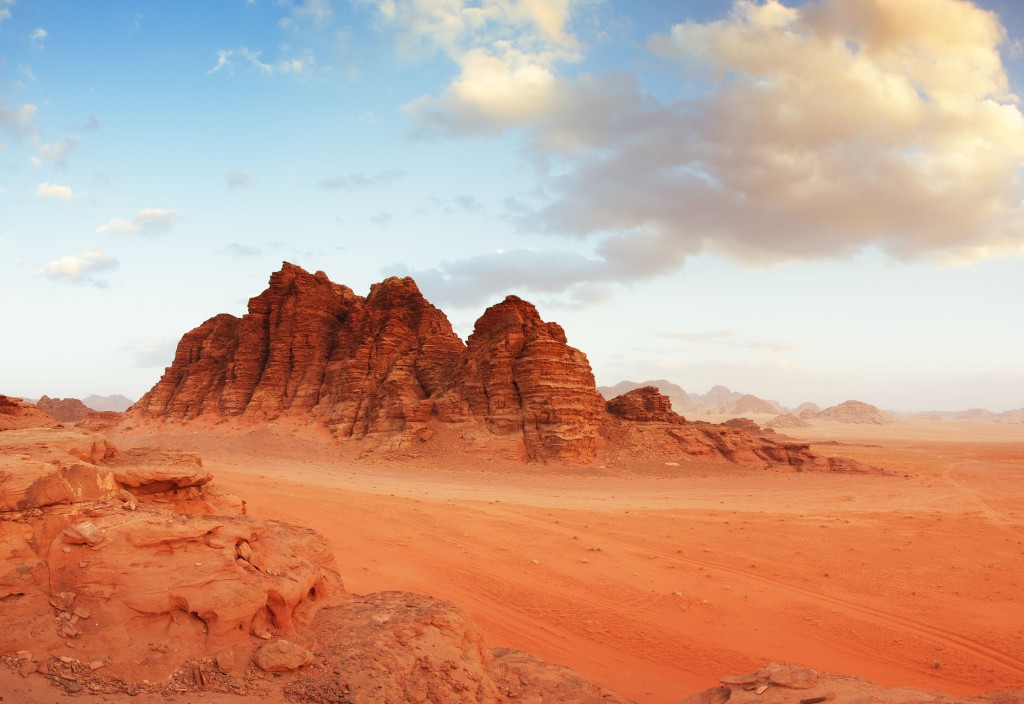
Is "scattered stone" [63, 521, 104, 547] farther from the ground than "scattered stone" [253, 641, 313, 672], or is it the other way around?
"scattered stone" [63, 521, 104, 547]

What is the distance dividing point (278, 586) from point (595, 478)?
22617 mm

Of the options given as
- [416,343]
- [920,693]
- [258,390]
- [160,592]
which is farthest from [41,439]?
[258,390]

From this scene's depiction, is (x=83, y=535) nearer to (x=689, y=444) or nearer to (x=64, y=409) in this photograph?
(x=689, y=444)

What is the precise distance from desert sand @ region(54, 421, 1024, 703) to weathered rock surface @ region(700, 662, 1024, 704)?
1.33m

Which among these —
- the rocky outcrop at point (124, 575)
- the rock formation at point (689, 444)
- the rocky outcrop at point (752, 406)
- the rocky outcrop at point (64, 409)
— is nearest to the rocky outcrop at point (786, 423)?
the rocky outcrop at point (752, 406)

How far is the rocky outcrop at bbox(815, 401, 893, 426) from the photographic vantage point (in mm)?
138375

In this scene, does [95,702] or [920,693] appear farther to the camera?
[920,693]

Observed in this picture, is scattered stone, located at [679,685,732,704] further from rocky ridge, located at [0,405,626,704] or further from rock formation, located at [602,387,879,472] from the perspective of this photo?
rock formation, located at [602,387,879,472]

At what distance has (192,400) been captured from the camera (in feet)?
143

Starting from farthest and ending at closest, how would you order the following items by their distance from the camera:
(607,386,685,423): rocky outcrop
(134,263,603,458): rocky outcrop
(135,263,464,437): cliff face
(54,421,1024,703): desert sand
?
(135,263,464,437): cliff face
(607,386,685,423): rocky outcrop
(134,263,603,458): rocky outcrop
(54,421,1024,703): desert sand

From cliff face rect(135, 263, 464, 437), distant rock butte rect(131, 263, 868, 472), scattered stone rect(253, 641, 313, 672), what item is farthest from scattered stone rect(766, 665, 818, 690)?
cliff face rect(135, 263, 464, 437)

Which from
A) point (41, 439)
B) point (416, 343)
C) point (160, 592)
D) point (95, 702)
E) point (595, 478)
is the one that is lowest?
point (595, 478)

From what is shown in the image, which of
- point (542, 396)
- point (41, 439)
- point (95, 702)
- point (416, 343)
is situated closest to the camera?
point (95, 702)

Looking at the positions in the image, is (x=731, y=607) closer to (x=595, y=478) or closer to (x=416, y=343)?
(x=595, y=478)
